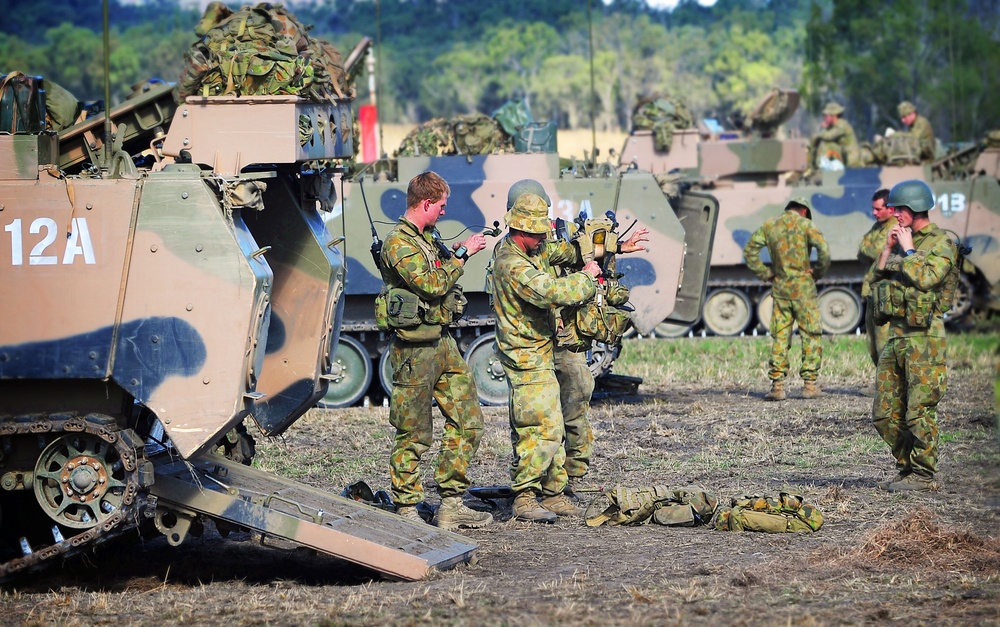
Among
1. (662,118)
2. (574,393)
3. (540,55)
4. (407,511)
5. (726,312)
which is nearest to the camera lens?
(407,511)

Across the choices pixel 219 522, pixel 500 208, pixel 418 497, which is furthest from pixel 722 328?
pixel 219 522

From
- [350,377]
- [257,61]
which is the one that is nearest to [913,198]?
[257,61]

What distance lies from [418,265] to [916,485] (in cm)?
347

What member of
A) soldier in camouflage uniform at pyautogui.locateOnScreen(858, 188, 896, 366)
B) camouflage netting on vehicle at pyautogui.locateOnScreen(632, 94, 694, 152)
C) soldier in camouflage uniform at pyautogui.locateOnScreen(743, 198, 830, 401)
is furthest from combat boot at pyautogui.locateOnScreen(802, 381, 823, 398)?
camouflage netting on vehicle at pyautogui.locateOnScreen(632, 94, 694, 152)

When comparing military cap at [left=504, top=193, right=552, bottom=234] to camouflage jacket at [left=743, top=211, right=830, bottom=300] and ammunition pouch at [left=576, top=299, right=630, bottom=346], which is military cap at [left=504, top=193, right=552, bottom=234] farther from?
camouflage jacket at [left=743, top=211, right=830, bottom=300]

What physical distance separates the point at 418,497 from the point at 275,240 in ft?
5.56

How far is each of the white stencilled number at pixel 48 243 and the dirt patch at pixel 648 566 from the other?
5.17 ft

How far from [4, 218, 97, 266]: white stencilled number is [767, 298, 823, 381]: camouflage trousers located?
24.9ft

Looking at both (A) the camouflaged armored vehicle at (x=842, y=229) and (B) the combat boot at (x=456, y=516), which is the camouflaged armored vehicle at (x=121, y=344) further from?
(A) the camouflaged armored vehicle at (x=842, y=229)

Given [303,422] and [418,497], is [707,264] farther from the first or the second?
[418,497]

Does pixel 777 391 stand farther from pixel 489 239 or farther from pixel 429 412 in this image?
pixel 429 412

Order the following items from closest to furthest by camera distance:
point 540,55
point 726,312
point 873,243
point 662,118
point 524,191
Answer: point 524,191 → point 873,243 → point 726,312 → point 662,118 → point 540,55

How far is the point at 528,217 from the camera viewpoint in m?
7.72

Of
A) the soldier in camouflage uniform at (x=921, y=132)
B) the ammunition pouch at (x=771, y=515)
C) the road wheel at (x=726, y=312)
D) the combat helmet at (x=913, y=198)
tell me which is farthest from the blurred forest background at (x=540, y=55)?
the ammunition pouch at (x=771, y=515)
